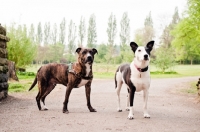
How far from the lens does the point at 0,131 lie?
5.25 meters

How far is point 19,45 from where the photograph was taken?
85.1 feet

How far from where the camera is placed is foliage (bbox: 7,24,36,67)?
2555 centimetres

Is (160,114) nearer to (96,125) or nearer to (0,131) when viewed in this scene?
(96,125)

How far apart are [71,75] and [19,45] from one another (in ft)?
66.0

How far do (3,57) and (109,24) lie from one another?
52927 mm

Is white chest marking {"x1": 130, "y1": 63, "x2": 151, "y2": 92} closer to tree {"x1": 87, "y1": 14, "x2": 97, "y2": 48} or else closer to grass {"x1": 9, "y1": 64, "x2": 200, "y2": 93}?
grass {"x1": 9, "y1": 64, "x2": 200, "y2": 93}

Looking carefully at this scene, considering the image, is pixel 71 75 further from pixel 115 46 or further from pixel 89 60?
pixel 115 46

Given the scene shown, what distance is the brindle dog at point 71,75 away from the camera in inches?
271

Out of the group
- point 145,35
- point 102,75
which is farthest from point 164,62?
point 145,35

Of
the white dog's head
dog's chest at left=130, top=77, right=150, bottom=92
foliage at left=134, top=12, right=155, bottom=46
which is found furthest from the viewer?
foliage at left=134, top=12, right=155, bottom=46

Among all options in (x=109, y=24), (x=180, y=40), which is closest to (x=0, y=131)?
(x=180, y=40)

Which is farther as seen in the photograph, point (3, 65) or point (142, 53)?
point (3, 65)

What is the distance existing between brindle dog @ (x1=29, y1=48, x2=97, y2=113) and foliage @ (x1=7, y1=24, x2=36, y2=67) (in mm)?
18978

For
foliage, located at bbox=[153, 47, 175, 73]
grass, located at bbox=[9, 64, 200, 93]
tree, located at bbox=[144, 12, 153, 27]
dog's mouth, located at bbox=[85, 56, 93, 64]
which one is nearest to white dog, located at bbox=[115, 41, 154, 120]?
dog's mouth, located at bbox=[85, 56, 93, 64]
